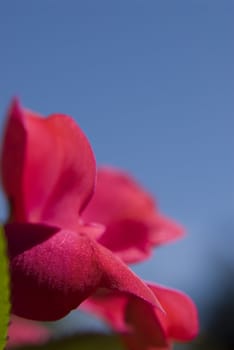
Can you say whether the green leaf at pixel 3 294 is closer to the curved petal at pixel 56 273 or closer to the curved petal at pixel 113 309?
the curved petal at pixel 56 273

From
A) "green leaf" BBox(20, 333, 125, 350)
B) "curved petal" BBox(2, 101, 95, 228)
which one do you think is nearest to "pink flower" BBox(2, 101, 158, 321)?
"curved petal" BBox(2, 101, 95, 228)

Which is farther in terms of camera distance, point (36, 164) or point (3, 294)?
point (36, 164)

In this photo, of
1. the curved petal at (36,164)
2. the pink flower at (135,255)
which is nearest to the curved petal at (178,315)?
the pink flower at (135,255)

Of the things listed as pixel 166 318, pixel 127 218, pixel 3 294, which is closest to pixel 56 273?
pixel 3 294

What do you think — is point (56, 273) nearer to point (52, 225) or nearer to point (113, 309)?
point (52, 225)

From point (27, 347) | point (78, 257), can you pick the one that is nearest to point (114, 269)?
point (78, 257)

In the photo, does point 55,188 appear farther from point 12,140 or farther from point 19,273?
point 19,273
